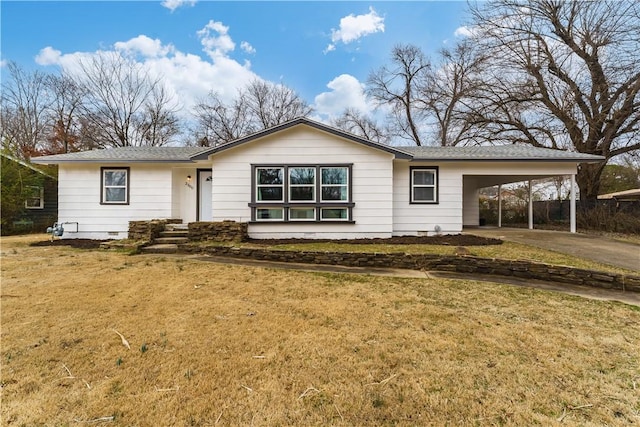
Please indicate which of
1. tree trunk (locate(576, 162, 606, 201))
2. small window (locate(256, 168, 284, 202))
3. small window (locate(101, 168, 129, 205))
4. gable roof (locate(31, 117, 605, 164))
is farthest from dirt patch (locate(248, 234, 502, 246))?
tree trunk (locate(576, 162, 606, 201))

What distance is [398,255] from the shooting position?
21.2 feet

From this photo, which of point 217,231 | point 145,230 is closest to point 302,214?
point 217,231

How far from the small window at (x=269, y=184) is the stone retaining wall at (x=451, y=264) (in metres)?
2.32

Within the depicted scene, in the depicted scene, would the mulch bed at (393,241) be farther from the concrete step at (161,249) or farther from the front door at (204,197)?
the front door at (204,197)

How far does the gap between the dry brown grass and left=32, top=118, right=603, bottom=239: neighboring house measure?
463 centimetres

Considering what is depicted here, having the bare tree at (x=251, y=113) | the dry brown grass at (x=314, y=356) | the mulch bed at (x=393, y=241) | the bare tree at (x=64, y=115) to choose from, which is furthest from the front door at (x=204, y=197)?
the bare tree at (x=64, y=115)

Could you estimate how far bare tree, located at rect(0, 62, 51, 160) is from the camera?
21.3 meters

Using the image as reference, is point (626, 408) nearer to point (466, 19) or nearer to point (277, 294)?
point (277, 294)

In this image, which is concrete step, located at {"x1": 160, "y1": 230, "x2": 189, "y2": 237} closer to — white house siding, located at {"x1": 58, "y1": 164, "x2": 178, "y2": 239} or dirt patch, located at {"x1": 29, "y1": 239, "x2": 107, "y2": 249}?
white house siding, located at {"x1": 58, "y1": 164, "x2": 178, "y2": 239}

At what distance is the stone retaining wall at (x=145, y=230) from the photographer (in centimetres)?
880

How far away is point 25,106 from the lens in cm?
2200

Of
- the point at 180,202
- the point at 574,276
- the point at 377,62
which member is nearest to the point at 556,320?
the point at 574,276

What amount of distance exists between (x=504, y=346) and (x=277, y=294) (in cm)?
309

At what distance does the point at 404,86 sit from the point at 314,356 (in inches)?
1075
